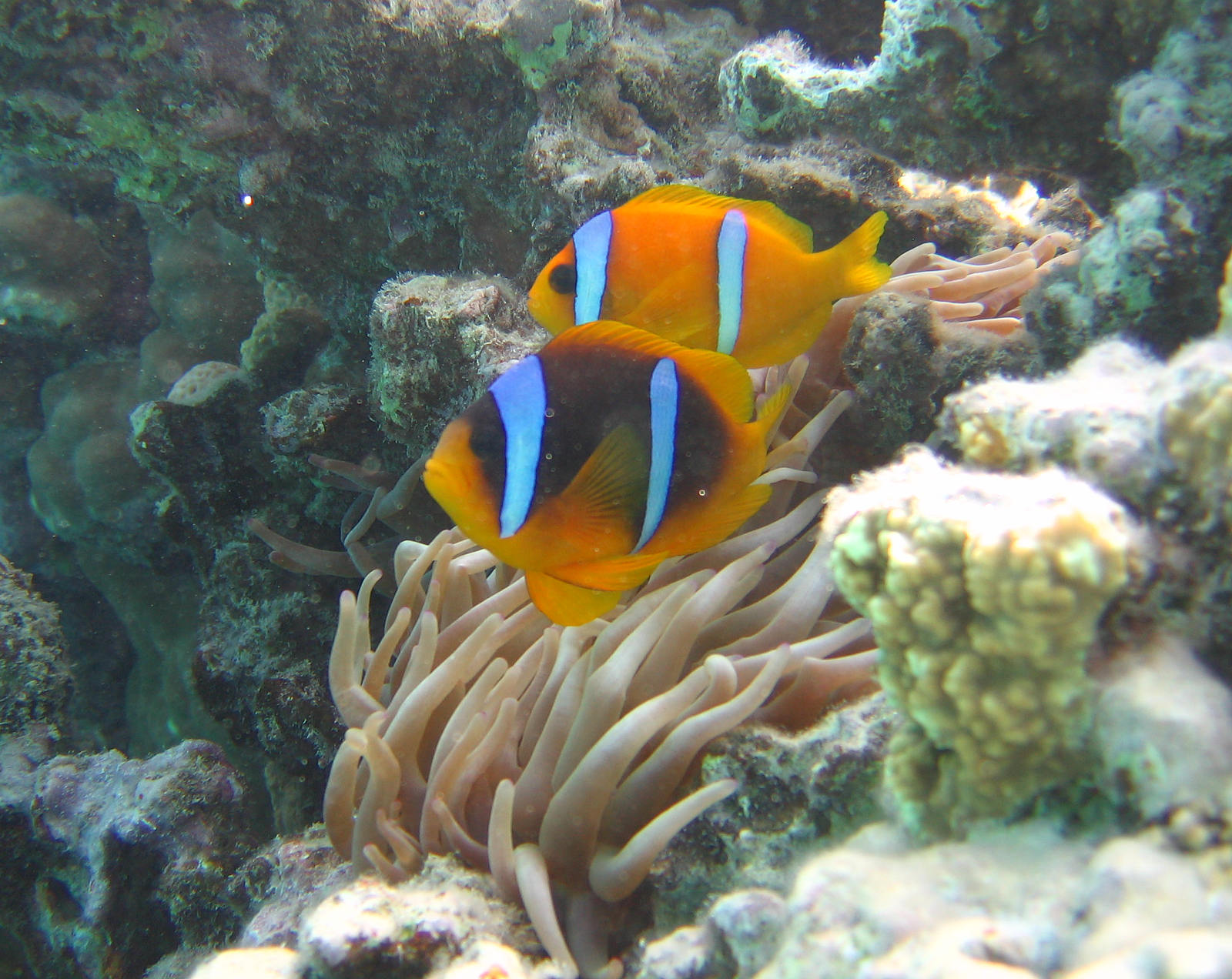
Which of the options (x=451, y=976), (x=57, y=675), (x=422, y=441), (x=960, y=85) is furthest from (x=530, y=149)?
(x=57, y=675)

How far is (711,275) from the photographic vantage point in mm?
1919

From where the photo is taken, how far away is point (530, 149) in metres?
2.79

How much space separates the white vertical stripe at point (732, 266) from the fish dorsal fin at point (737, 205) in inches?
2.8

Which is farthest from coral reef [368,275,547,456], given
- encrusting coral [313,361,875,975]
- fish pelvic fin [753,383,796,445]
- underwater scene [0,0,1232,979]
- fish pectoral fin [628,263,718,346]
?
fish pelvic fin [753,383,796,445]

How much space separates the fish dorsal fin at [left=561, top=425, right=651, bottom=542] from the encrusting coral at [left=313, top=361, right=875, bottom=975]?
32cm

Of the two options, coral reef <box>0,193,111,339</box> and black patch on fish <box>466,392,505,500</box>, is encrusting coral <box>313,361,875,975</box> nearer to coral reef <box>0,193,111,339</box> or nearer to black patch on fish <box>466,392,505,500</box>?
black patch on fish <box>466,392,505,500</box>

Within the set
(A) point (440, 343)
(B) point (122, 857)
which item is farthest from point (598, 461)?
(B) point (122, 857)

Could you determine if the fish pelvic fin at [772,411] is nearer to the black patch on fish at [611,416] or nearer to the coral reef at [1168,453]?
the black patch on fish at [611,416]

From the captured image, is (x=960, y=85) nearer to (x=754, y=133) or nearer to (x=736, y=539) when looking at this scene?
(x=754, y=133)

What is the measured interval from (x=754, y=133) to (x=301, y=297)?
2.34m

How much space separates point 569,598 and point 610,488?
0.27m

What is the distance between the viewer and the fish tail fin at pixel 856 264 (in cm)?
184

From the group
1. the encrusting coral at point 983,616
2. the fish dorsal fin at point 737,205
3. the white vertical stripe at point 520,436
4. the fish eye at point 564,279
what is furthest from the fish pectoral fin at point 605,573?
the fish dorsal fin at point 737,205

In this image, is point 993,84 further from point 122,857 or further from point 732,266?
point 122,857
